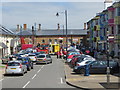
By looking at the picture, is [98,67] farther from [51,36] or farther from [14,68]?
[51,36]

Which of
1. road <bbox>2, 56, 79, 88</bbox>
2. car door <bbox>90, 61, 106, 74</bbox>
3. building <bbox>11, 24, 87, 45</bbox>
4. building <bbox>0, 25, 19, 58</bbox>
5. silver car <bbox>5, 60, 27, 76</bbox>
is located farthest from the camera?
building <bbox>11, 24, 87, 45</bbox>

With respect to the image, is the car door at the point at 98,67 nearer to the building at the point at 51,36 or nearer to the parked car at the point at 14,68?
the parked car at the point at 14,68

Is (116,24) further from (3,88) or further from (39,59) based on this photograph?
(3,88)

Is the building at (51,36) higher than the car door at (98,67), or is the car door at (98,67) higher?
the building at (51,36)

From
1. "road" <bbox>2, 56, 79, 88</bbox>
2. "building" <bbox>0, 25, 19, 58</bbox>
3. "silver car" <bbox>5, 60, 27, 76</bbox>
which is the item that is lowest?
"road" <bbox>2, 56, 79, 88</bbox>

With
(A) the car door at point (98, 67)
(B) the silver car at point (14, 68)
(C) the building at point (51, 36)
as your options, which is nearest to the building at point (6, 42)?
(C) the building at point (51, 36)

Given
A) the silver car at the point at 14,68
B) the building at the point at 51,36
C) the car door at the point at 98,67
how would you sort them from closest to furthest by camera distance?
the silver car at the point at 14,68 < the car door at the point at 98,67 < the building at the point at 51,36

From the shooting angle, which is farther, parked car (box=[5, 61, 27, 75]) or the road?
parked car (box=[5, 61, 27, 75])

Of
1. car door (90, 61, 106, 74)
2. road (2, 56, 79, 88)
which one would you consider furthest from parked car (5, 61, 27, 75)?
car door (90, 61, 106, 74)

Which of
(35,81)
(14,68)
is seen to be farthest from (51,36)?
(35,81)

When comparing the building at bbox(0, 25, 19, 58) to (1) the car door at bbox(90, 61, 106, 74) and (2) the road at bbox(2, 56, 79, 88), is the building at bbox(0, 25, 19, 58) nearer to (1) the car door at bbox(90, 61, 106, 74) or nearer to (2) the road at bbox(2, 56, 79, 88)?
(2) the road at bbox(2, 56, 79, 88)

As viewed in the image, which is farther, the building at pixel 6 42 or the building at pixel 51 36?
the building at pixel 51 36

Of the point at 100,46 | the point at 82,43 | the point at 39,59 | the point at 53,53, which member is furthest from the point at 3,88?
the point at 82,43

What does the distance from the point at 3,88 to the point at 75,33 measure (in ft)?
336
